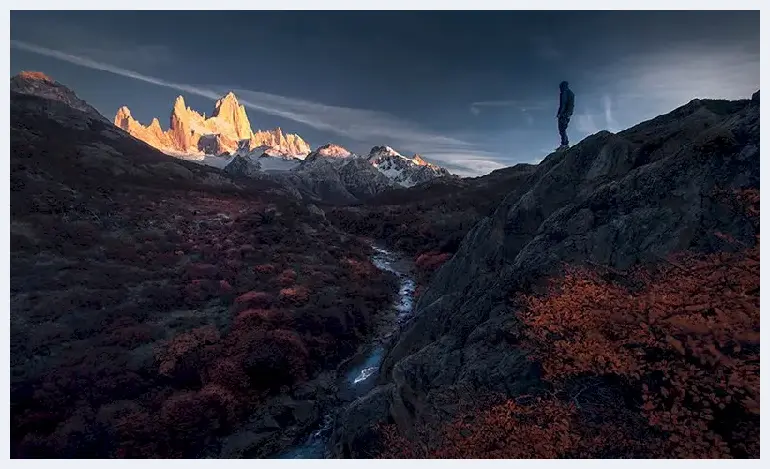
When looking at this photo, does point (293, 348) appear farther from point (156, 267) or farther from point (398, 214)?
point (398, 214)

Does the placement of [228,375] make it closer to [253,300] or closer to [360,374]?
[360,374]

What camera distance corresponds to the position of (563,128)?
91.5ft

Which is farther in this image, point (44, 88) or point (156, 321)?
point (44, 88)

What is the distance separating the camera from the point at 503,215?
886 inches

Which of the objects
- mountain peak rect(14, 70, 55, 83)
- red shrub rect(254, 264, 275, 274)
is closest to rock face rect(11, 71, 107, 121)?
mountain peak rect(14, 70, 55, 83)

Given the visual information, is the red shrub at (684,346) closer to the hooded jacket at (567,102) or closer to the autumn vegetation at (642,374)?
the autumn vegetation at (642,374)

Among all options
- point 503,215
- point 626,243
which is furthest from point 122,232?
point 626,243

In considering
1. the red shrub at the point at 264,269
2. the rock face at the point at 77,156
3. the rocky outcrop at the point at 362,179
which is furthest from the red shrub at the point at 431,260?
the rocky outcrop at the point at 362,179

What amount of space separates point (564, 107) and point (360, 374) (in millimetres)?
20070

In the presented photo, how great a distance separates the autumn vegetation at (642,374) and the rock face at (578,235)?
2.62 ft

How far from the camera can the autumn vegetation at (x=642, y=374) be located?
8.78m

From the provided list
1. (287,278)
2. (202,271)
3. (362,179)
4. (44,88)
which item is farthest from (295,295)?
(362,179)

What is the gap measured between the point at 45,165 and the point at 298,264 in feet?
109

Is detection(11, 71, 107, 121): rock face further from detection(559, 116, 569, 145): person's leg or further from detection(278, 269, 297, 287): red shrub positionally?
detection(559, 116, 569, 145): person's leg
